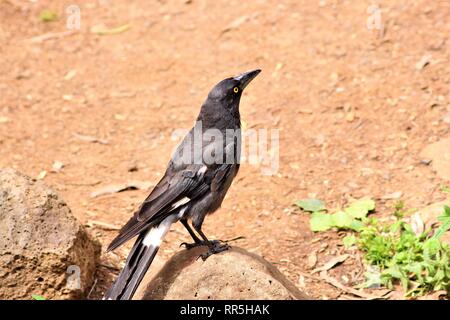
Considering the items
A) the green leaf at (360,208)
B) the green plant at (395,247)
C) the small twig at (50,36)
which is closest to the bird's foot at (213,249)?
the green plant at (395,247)

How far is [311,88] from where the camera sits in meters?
8.45

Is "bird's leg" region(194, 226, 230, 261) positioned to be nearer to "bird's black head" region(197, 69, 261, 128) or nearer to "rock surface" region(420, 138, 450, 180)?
"bird's black head" region(197, 69, 261, 128)

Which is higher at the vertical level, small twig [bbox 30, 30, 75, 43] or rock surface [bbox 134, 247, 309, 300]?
small twig [bbox 30, 30, 75, 43]

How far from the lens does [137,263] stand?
5.16m

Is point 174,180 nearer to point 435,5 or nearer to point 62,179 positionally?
point 62,179

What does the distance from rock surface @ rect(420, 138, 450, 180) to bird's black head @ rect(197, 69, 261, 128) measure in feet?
7.35

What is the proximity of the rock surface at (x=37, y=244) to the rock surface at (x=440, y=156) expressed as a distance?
3571 millimetres

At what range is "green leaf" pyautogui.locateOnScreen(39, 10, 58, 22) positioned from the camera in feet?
34.7

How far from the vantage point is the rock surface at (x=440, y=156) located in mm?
6852

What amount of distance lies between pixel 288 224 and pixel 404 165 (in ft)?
4.75

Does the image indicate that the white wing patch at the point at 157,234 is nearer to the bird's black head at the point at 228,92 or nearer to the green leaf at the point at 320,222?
the bird's black head at the point at 228,92

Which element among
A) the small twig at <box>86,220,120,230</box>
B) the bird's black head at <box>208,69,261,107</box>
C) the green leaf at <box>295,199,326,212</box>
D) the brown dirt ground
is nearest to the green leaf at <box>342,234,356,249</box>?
the brown dirt ground

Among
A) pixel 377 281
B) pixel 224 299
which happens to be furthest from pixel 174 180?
pixel 377 281

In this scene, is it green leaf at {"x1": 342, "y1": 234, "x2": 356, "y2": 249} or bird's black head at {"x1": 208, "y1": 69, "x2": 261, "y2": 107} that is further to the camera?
green leaf at {"x1": 342, "y1": 234, "x2": 356, "y2": 249}
